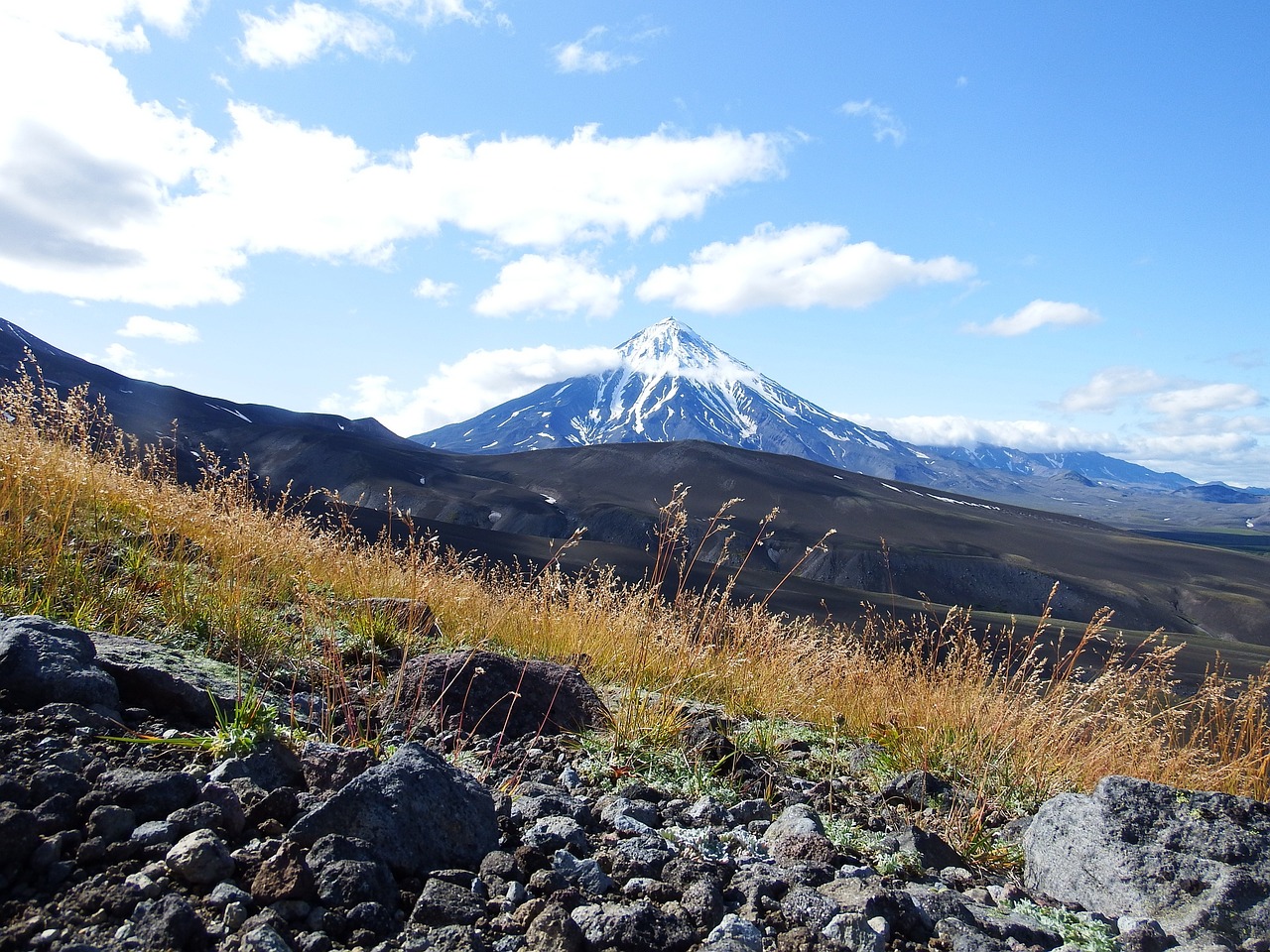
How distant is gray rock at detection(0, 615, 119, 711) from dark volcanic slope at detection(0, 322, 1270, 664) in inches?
1659

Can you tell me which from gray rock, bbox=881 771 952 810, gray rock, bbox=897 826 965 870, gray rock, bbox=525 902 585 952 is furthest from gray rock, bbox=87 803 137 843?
gray rock, bbox=881 771 952 810

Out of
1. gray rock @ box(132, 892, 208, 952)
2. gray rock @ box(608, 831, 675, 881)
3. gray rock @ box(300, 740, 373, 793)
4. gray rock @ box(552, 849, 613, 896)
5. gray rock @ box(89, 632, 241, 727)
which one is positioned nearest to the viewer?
gray rock @ box(132, 892, 208, 952)

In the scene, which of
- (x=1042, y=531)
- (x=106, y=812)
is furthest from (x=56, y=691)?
(x=1042, y=531)

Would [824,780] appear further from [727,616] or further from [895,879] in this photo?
[727,616]

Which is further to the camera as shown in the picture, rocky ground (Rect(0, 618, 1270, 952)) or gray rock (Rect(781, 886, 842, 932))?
gray rock (Rect(781, 886, 842, 932))

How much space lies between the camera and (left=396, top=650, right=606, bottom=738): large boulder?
376 centimetres

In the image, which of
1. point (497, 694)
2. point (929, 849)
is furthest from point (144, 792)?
point (929, 849)

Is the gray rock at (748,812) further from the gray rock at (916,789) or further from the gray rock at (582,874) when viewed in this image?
the gray rock at (582,874)

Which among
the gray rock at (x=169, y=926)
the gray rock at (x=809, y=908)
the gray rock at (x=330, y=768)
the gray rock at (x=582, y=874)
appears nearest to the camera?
the gray rock at (x=169, y=926)

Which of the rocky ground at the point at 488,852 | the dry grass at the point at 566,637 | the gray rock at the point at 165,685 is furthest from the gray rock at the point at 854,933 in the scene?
the gray rock at the point at 165,685

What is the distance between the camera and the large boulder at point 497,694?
12.3 feet

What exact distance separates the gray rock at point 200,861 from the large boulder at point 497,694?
5.38 ft

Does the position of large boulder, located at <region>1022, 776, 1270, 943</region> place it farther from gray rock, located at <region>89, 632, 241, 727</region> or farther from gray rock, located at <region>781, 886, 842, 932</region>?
gray rock, located at <region>89, 632, 241, 727</region>

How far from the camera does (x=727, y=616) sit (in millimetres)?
5996
